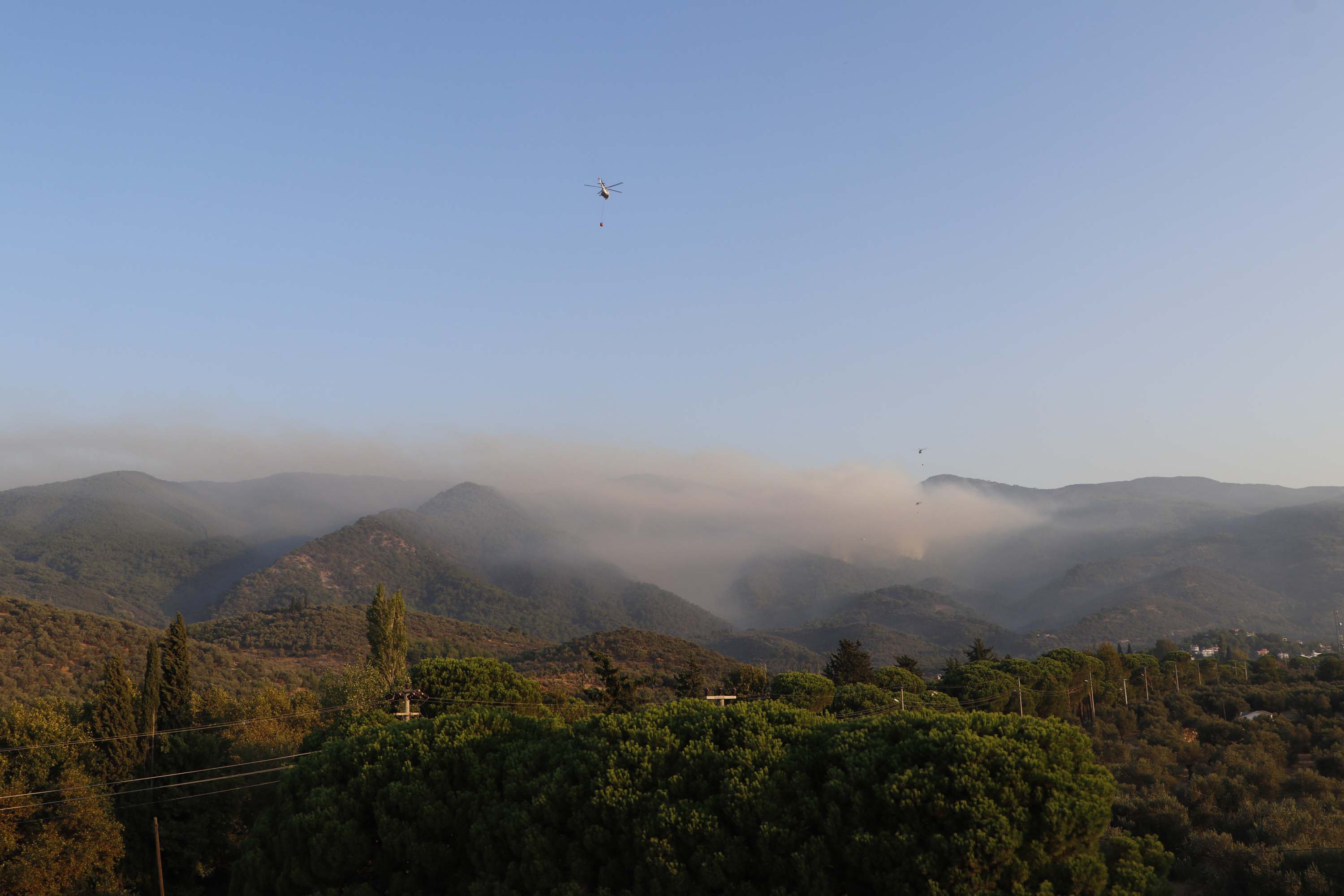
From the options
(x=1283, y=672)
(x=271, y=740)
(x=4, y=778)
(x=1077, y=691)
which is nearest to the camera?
(x=4, y=778)

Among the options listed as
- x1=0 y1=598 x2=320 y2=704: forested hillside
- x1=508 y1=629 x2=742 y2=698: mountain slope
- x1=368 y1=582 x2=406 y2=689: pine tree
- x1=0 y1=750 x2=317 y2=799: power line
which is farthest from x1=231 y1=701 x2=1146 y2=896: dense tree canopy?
x1=508 y1=629 x2=742 y2=698: mountain slope

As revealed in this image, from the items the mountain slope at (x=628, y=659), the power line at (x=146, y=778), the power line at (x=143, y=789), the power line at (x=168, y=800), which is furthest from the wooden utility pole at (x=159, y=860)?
the mountain slope at (x=628, y=659)

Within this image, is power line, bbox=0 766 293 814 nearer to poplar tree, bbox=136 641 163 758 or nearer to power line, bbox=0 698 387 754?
poplar tree, bbox=136 641 163 758

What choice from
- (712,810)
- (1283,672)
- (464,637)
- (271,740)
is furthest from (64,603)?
(1283,672)

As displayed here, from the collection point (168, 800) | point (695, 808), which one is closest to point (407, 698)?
point (168, 800)

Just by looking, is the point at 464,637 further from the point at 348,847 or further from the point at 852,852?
the point at 852,852

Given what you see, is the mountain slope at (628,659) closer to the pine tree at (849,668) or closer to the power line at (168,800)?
the pine tree at (849,668)
